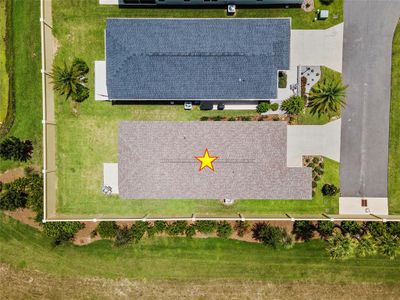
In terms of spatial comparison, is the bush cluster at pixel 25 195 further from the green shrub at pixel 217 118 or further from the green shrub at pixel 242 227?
the green shrub at pixel 242 227

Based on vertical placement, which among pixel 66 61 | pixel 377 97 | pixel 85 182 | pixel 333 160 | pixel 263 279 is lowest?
pixel 263 279

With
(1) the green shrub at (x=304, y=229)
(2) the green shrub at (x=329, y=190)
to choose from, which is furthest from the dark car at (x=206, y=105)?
(1) the green shrub at (x=304, y=229)

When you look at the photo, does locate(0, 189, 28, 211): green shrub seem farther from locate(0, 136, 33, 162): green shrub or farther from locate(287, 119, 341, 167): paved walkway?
locate(287, 119, 341, 167): paved walkway

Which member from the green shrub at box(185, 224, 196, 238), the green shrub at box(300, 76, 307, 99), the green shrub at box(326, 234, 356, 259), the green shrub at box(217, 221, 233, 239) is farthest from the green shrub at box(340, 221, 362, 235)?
the green shrub at box(185, 224, 196, 238)

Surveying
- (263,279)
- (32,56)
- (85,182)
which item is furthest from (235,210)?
(32,56)

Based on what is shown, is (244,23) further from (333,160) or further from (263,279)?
(263,279)

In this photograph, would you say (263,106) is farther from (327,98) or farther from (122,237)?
(122,237)
